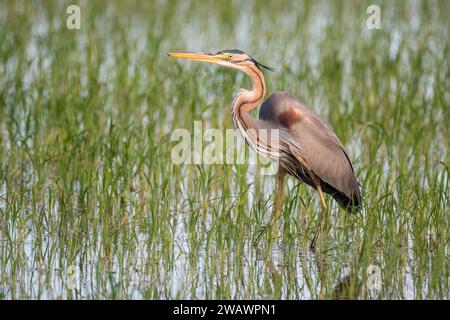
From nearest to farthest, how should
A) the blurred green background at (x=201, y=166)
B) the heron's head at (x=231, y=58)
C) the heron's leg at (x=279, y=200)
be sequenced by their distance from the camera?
the blurred green background at (x=201, y=166)
the heron's leg at (x=279, y=200)
the heron's head at (x=231, y=58)

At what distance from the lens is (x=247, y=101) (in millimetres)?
6523

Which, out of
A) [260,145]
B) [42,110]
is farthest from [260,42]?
[260,145]

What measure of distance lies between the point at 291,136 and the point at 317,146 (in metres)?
0.19

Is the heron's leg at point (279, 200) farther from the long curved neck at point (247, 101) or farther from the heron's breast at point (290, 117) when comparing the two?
the long curved neck at point (247, 101)

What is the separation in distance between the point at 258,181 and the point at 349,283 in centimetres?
210

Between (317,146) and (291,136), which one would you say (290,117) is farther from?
(317,146)

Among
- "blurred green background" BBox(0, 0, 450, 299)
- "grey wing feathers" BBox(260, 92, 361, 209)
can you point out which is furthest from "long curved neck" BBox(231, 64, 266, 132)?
"blurred green background" BBox(0, 0, 450, 299)

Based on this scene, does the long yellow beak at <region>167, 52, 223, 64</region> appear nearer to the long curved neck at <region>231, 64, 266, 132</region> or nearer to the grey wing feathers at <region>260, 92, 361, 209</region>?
the long curved neck at <region>231, 64, 266, 132</region>

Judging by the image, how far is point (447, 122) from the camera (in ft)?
27.9

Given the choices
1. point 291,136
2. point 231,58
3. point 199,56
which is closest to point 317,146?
point 291,136

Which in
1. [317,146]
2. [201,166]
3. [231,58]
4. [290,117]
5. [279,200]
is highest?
[231,58]

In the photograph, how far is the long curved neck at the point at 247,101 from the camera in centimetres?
650

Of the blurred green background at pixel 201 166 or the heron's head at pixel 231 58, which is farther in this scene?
the heron's head at pixel 231 58

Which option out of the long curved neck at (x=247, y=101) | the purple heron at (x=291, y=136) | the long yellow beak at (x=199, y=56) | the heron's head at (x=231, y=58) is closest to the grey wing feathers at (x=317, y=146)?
the purple heron at (x=291, y=136)
